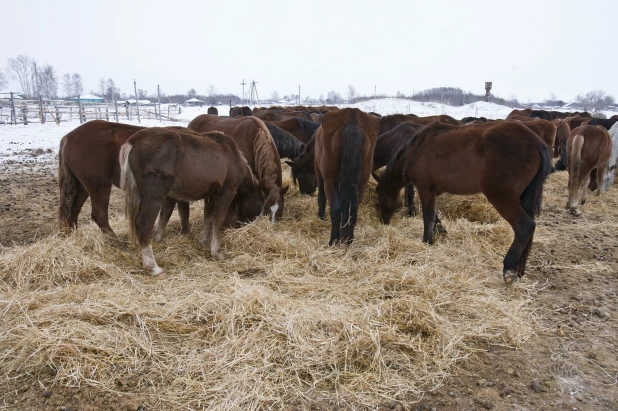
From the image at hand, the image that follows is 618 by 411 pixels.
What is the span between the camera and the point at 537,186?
3.97m

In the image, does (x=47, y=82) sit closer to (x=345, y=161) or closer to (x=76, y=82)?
(x=76, y=82)

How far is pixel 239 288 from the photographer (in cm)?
342

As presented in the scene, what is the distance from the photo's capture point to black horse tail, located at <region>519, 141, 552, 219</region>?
388cm

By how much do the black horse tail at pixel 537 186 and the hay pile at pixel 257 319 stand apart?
0.79m

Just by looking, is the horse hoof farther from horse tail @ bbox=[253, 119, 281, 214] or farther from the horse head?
horse tail @ bbox=[253, 119, 281, 214]

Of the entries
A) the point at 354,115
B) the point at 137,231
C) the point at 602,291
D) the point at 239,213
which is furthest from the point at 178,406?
the point at 602,291

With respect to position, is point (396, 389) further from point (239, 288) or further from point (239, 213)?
point (239, 213)

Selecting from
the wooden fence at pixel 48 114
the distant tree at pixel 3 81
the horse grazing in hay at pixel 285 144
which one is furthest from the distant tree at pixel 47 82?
the horse grazing in hay at pixel 285 144

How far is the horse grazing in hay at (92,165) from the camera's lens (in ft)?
15.3

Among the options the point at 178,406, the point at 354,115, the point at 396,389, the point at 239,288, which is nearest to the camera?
the point at 178,406

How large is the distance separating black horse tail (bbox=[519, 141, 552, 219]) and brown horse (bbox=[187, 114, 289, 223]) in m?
3.11

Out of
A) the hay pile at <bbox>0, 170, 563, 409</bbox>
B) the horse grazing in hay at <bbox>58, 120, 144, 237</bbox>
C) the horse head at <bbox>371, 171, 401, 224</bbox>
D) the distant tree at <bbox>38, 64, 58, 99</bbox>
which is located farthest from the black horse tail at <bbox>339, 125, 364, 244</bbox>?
the distant tree at <bbox>38, 64, 58, 99</bbox>

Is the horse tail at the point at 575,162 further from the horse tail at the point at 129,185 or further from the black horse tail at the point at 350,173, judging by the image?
the horse tail at the point at 129,185

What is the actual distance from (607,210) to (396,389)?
23.2ft
